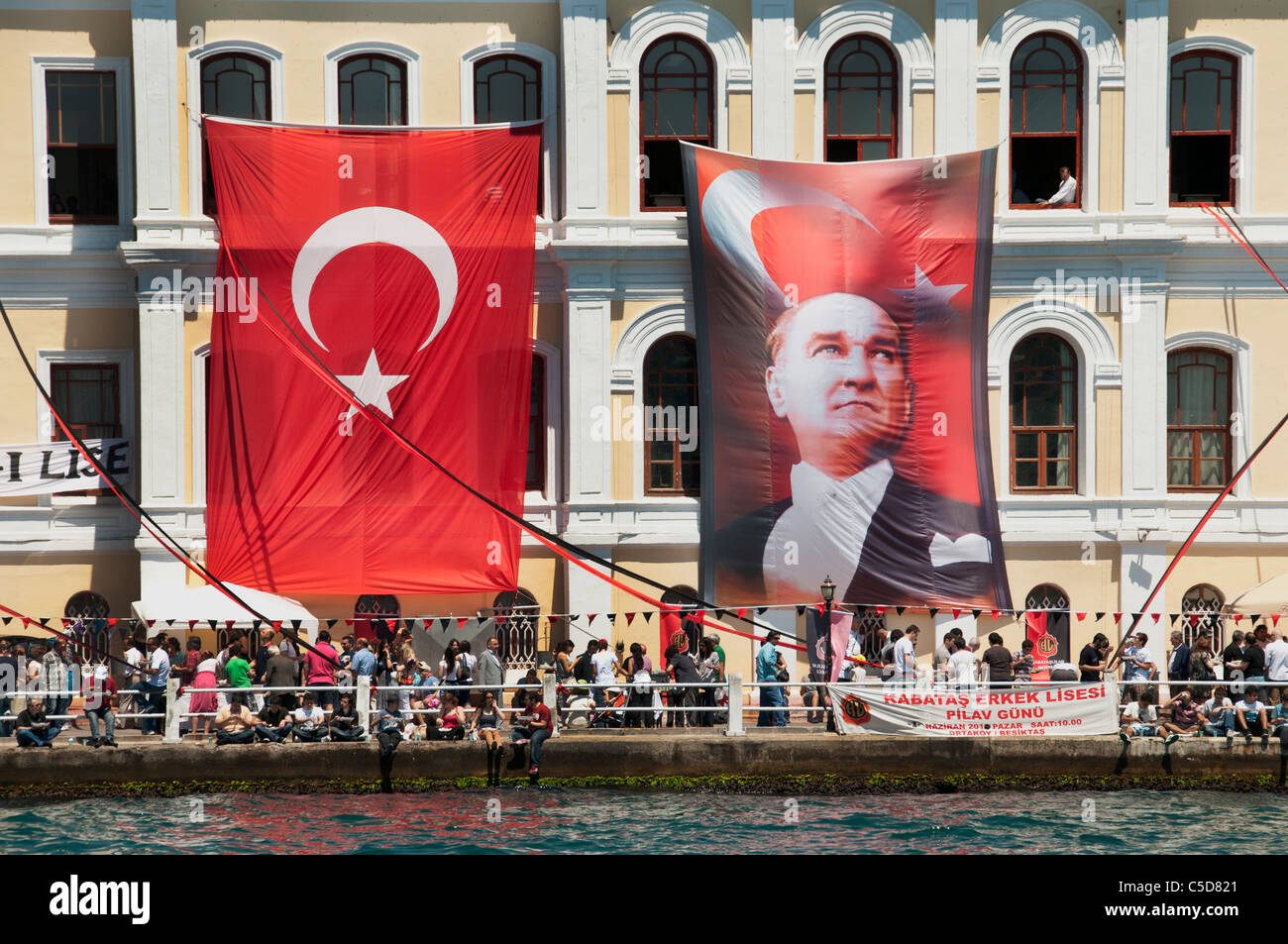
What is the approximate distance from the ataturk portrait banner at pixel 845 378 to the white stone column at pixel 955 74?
2.08 feet

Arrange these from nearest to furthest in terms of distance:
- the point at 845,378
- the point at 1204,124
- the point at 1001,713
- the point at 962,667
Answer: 1. the point at 1001,713
2. the point at 962,667
3. the point at 845,378
4. the point at 1204,124

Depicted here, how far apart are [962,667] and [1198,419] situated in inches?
309

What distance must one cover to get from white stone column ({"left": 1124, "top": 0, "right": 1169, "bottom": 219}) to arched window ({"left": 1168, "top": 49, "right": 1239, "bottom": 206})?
2.34 feet

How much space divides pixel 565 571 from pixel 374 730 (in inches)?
224

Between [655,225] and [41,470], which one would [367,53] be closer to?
[655,225]

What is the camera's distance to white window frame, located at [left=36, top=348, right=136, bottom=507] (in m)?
A: 26.0

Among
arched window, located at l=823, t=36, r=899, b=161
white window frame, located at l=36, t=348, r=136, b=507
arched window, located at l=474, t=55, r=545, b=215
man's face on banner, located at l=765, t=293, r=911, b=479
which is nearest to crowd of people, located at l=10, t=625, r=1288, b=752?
white window frame, located at l=36, t=348, r=136, b=507

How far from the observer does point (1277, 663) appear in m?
→ 21.1

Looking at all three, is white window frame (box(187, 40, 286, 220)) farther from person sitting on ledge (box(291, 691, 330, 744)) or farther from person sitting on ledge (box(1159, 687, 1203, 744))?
person sitting on ledge (box(1159, 687, 1203, 744))

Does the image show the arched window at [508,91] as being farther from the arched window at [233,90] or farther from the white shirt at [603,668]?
the white shirt at [603,668]

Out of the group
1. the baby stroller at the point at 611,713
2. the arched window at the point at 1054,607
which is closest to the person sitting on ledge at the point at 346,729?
the baby stroller at the point at 611,713

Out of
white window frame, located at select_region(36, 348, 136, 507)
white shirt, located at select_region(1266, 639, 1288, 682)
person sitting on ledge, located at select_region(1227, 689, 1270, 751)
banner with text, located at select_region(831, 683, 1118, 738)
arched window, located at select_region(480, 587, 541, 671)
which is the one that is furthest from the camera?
white window frame, located at select_region(36, 348, 136, 507)

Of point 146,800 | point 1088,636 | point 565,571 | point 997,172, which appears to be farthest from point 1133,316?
point 146,800

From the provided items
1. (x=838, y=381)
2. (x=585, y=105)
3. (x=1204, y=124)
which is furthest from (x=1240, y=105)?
(x=585, y=105)
